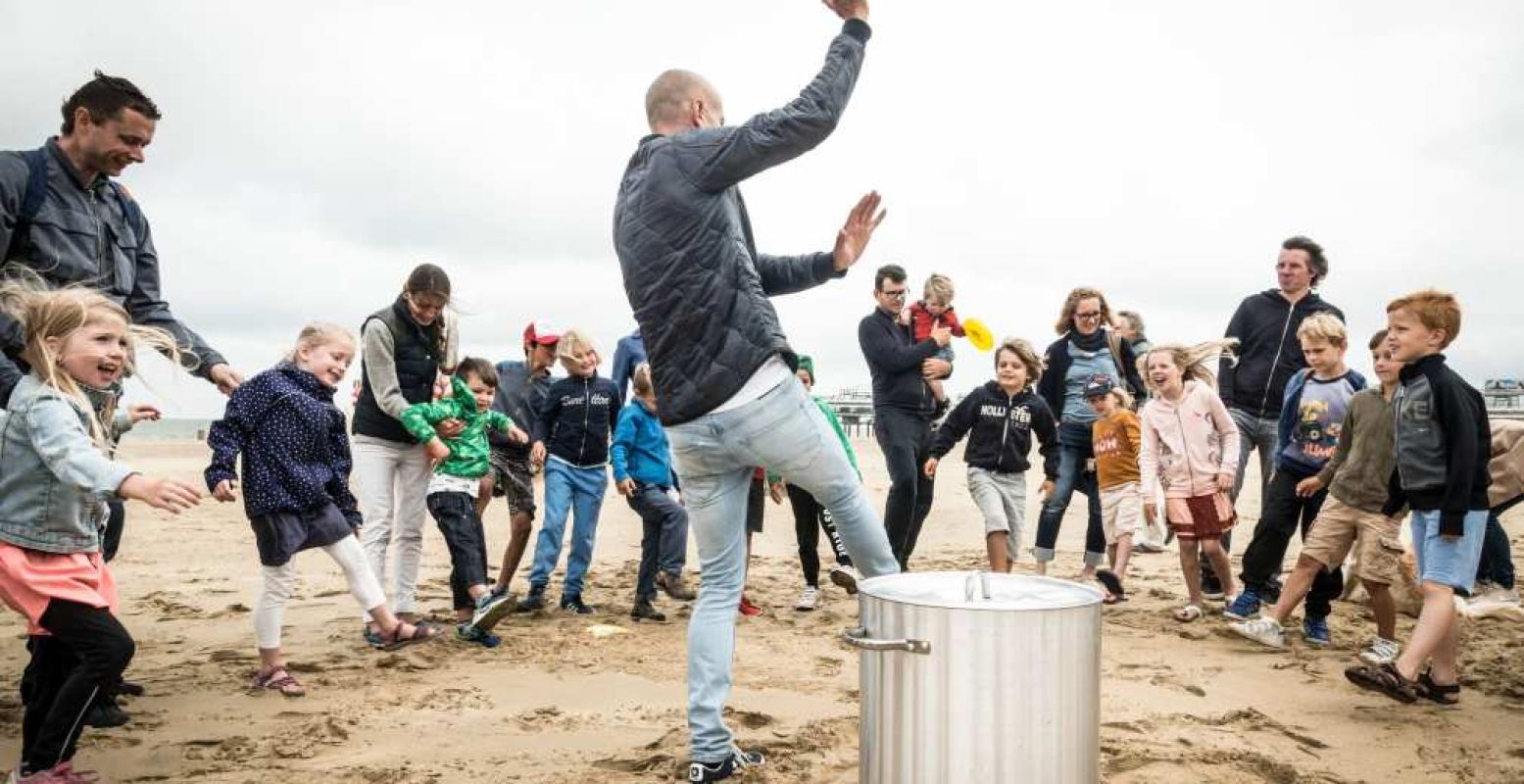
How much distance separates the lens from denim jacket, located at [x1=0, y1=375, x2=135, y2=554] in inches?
110

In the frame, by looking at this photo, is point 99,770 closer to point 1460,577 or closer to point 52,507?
point 52,507

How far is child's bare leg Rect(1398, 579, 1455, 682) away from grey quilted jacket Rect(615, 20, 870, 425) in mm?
2622

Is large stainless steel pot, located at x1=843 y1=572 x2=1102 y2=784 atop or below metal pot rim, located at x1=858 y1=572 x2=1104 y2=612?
below

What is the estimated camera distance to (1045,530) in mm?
6141

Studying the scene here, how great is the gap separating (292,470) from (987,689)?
3.15 m

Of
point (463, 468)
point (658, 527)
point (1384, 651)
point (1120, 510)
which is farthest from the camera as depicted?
point (1120, 510)

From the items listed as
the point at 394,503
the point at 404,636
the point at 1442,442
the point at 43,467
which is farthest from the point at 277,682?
the point at 1442,442

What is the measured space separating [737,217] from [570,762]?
5.65ft

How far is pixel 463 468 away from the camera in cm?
526

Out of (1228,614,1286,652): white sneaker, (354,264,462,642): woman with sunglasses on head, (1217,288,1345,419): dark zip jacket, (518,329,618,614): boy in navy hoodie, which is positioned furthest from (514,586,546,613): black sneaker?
(1217,288,1345,419): dark zip jacket

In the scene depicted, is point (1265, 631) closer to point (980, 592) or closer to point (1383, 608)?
point (1383, 608)

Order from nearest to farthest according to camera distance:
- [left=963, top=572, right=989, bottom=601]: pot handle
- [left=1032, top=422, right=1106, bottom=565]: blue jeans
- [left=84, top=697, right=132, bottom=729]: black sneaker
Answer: [left=963, top=572, right=989, bottom=601]: pot handle
[left=84, top=697, right=132, bottom=729]: black sneaker
[left=1032, top=422, right=1106, bottom=565]: blue jeans

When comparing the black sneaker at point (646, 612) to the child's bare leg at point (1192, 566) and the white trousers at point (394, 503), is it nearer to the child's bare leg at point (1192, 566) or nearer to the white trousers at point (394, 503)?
the white trousers at point (394, 503)

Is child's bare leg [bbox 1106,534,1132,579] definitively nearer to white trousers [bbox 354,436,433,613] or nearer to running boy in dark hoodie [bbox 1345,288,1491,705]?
running boy in dark hoodie [bbox 1345,288,1491,705]
